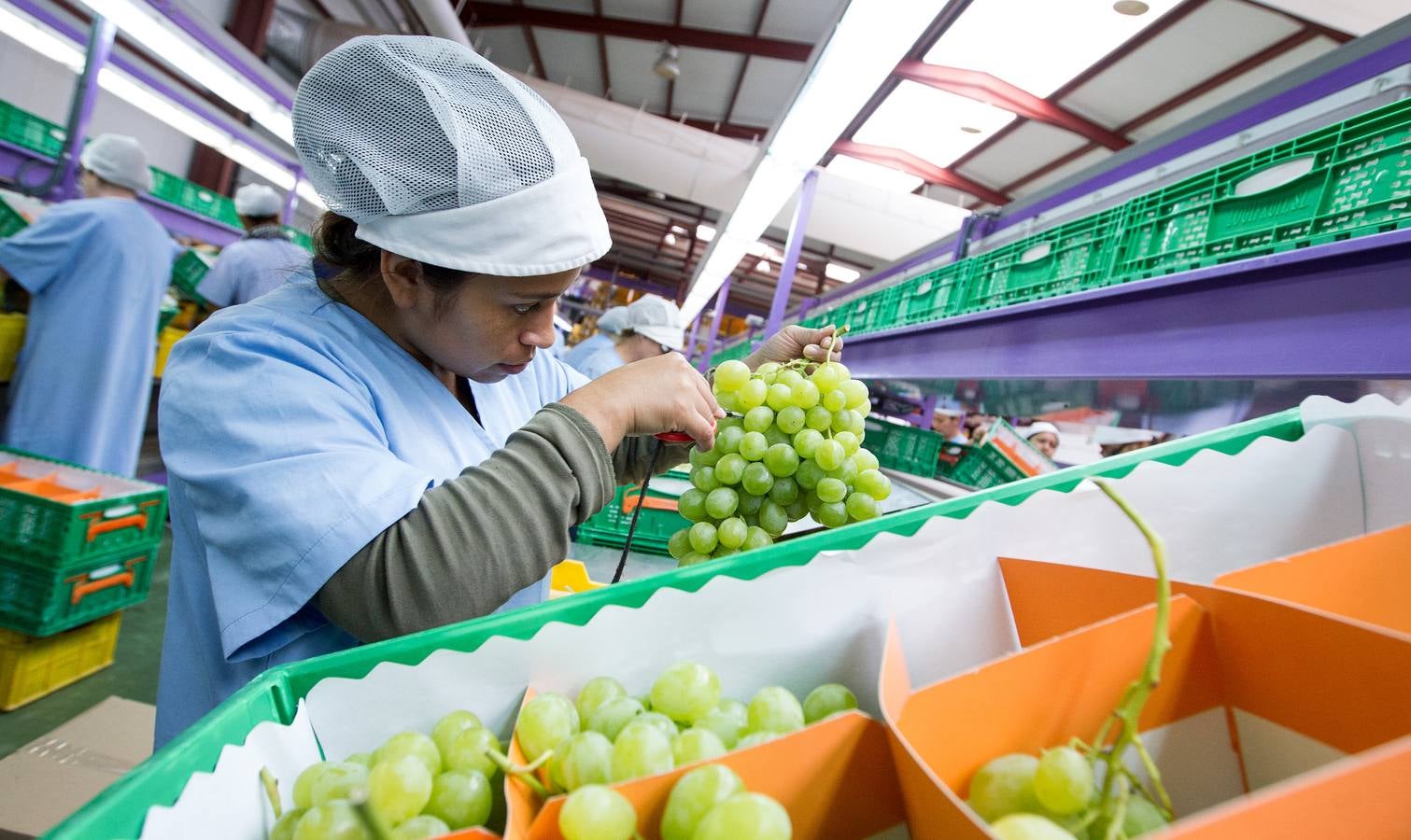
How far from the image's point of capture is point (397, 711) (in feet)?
1.85

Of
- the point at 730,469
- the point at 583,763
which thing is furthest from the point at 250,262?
the point at 583,763

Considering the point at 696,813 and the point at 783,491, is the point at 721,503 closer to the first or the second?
the point at 783,491

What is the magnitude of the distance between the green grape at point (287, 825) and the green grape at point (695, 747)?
0.84 ft

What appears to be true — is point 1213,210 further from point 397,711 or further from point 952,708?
point 397,711

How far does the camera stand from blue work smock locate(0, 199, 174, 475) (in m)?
3.14

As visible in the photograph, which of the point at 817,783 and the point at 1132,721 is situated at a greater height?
the point at 1132,721

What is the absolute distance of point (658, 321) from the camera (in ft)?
16.8

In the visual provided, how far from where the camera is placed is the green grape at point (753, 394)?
1.09 metres

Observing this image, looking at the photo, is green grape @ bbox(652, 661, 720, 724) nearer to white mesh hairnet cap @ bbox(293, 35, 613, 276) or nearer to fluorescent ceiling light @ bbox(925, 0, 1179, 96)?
white mesh hairnet cap @ bbox(293, 35, 613, 276)

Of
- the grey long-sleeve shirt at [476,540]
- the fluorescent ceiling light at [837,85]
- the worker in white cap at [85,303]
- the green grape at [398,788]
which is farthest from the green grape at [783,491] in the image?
the worker in white cap at [85,303]

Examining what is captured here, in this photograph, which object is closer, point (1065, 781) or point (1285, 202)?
point (1065, 781)

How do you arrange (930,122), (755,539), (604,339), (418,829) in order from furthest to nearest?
1. (930,122)
2. (604,339)
3. (755,539)
4. (418,829)

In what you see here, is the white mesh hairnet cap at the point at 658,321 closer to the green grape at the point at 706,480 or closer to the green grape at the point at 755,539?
the green grape at the point at 706,480

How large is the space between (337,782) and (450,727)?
Result: 93 mm
